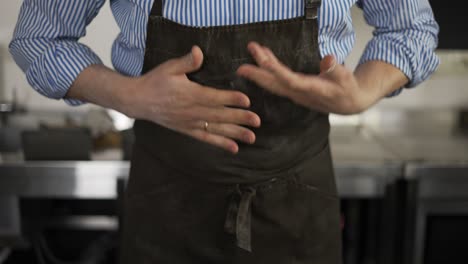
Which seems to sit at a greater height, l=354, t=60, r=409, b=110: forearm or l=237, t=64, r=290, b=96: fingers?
l=237, t=64, r=290, b=96: fingers

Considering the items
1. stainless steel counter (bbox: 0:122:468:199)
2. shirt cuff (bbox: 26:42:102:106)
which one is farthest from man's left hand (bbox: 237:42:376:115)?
stainless steel counter (bbox: 0:122:468:199)

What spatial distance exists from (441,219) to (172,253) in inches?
52.1

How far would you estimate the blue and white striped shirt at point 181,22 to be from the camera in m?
0.79

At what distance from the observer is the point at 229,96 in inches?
27.7

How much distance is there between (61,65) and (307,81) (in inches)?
15.6

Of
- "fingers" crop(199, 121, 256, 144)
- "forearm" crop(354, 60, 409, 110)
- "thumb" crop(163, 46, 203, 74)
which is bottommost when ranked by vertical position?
"fingers" crop(199, 121, 256, 144)

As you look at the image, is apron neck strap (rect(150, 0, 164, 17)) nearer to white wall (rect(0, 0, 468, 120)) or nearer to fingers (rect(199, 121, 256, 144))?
fingers (rect(199, 121, 256, 144))

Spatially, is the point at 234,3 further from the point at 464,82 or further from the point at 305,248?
the point at 464,82

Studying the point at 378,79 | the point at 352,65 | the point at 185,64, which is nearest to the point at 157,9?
the point at 185,64

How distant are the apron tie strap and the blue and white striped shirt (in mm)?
258

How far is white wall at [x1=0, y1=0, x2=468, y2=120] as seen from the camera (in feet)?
7.15

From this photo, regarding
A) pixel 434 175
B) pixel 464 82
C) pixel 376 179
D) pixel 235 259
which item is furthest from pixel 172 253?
pixel 464 82

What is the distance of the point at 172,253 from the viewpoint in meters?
0.90

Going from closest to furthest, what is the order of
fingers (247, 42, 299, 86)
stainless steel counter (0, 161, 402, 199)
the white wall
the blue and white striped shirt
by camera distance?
fingers (247, 42, 299, 86) < the blue and white striped shirt < stainless steel counter (0, 161, 402, 199) < the white wall
